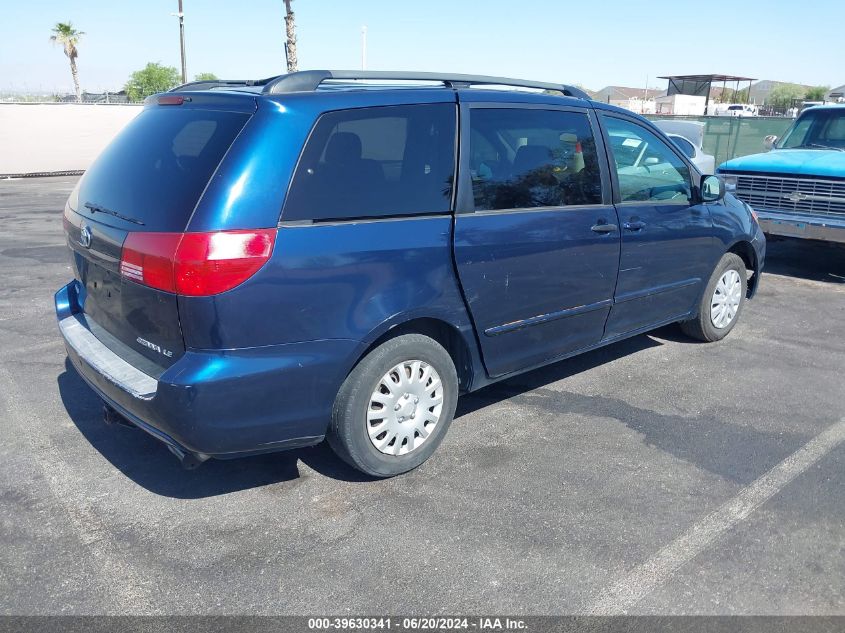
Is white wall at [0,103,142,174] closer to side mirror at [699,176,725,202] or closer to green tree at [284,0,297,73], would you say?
green tree at [284,0,297,73]

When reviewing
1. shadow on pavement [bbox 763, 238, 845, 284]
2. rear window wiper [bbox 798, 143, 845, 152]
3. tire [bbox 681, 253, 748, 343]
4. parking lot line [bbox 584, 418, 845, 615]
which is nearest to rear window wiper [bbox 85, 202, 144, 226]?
parking lot line [bbox 584, 418, 845, 615]

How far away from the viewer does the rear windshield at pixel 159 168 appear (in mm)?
3113

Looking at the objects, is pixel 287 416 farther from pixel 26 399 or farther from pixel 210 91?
pixel 26 399

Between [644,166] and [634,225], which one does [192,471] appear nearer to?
[634,225]

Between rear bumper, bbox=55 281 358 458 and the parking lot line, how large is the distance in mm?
1430

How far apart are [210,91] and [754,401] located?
150 inches

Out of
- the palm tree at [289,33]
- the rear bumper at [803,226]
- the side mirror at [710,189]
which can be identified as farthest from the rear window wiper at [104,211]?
the palm tree at [289,33]

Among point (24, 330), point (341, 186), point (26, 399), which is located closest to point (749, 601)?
point (341, 186)

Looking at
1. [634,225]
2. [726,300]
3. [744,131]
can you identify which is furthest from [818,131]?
[744,131]

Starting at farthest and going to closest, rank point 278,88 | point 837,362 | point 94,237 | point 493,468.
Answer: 1. point 837,362
2. point 493,468
3. point 94,237
4. point 278,88

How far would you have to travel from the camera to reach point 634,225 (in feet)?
15.5

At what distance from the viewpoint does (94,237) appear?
3508 millimetres

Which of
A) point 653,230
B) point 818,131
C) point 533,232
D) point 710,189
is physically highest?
point 818,131

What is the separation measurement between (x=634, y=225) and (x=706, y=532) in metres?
2.10
